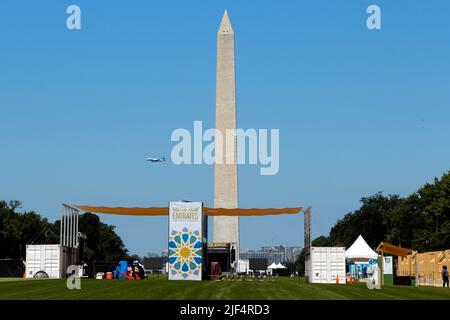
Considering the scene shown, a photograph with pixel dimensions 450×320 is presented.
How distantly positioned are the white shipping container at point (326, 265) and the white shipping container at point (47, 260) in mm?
16698

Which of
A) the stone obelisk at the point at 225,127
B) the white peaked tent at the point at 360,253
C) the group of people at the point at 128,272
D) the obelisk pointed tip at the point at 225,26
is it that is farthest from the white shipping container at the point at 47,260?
the obelisk pointed tip at the point at 225,26

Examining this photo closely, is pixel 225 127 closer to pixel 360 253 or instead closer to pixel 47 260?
pixel 360 253

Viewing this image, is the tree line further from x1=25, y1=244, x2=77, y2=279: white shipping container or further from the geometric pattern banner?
the geometric pattern banner

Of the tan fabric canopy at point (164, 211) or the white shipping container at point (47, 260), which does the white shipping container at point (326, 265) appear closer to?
the tan fabric canopy at point (164, 211)

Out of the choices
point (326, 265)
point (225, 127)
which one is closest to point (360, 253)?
point (225, 127)

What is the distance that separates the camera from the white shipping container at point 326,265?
184ft

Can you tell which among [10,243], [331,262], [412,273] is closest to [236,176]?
[412,273]

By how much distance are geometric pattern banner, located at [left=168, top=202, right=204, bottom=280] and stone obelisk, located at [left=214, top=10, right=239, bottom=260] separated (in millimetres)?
30453

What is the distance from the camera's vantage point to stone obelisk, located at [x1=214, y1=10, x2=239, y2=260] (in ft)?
275

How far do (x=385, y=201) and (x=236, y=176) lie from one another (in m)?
81.4

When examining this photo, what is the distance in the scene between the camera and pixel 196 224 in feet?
171

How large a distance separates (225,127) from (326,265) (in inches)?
1195

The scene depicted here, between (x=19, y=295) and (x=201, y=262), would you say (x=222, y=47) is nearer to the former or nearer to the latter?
(x=201, y=262)
